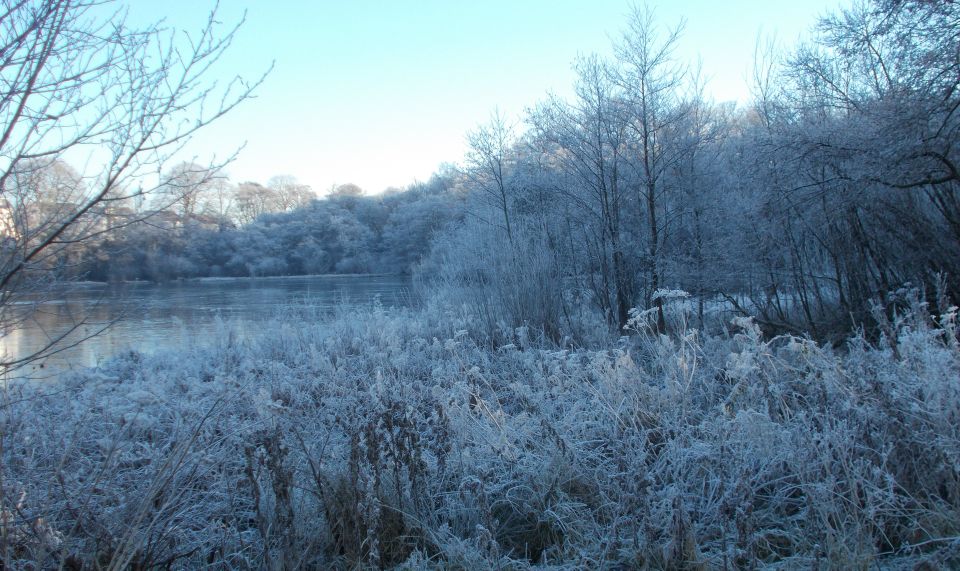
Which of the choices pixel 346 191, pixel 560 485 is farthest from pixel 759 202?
pixel 346 191

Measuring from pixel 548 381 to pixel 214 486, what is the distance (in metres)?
2.77

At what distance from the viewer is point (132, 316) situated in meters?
3.87

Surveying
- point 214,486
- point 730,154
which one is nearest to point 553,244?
point 730,154

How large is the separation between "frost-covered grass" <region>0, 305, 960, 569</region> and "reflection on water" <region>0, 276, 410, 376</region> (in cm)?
54

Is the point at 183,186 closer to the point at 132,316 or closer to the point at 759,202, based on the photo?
the point at 132,316

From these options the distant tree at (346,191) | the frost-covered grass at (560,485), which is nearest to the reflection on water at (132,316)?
the frost-covered grass at (560,485)

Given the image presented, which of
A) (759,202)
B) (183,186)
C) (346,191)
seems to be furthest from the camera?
(346,191)

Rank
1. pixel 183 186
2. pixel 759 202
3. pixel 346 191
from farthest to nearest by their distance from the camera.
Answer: pixel 346 191, pixel 759 202, pixel 183 186

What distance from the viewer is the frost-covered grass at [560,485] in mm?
2947

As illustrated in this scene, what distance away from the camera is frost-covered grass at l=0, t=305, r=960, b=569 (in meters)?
2.95

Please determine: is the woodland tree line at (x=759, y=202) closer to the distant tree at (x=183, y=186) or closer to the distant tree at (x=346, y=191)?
the distant tree at (x=183, y=186)

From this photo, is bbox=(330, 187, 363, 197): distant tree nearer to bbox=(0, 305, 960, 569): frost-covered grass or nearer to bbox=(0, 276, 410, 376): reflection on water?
bbox=(0, 276, 410, 376): reflection on water

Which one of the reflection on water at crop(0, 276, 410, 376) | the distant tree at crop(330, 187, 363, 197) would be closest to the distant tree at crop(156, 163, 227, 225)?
the reflection on water at crop(0, 276, 410, 376)

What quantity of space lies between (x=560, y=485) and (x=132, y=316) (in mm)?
2952
